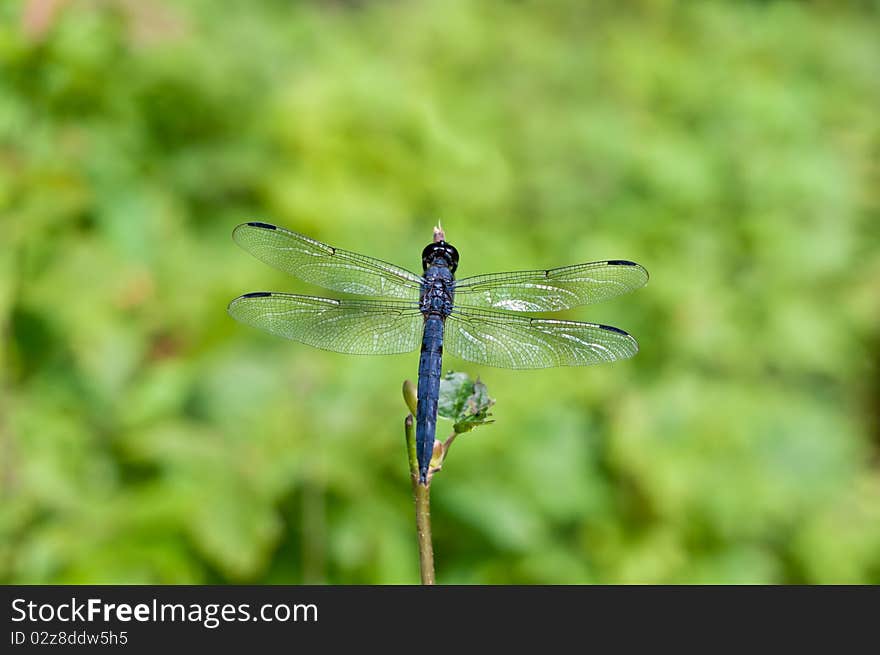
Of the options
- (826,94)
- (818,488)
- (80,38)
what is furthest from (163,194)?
(826,94)

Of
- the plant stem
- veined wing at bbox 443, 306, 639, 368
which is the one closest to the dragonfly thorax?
veined wing at bbox 443, 306, 639, 368

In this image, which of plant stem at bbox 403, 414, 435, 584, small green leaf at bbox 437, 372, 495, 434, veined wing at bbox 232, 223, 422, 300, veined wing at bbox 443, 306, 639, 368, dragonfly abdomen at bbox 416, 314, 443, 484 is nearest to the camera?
plant stem at bbox 403, 414, 435, 584

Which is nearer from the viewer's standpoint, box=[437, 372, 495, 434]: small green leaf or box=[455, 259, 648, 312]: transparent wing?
box=[437, 372, 495, 434]: small green leaf

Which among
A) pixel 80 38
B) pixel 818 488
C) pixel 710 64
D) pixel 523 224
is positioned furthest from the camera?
pixel 710 64

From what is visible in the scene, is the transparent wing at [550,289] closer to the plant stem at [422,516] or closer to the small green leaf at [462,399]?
the small green leaf at [462,399]

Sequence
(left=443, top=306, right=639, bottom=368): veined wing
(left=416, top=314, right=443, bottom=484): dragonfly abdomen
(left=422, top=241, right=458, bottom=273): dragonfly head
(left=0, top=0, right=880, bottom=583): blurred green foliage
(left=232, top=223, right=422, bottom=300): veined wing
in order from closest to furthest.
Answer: (left=416, top=314, right=443, bottom=484): dragonfly abdomen < (left=422, top=241, right=458, bottom=273): dragonfly head < (left=443, top=306, right=639, bottom=368): veined wing < (left=232, top=223, right=422, bottom=300): veined wing < (left=0, top=0, right=880, bottom=583): blurred green foliage

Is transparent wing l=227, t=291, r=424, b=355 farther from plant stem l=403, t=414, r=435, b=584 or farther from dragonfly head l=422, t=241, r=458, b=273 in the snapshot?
plant stem l=403, t=414, r=435, b=584
